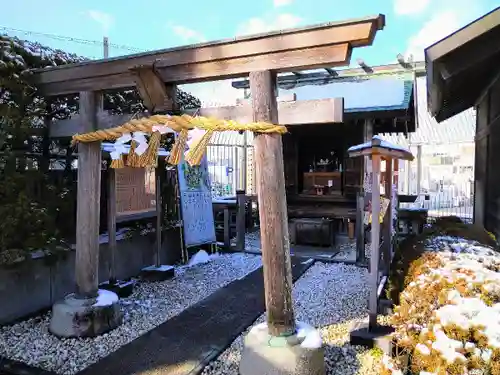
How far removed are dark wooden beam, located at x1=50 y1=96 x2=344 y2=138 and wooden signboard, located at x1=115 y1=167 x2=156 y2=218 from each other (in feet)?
5.29

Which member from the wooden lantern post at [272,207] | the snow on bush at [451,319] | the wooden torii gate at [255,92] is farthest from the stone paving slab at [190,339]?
the snow on bush at [451,319]

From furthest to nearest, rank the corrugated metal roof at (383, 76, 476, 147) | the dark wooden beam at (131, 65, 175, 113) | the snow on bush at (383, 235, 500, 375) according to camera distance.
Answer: the corrugated metal roof at (383, 76, 476, 147)
the dark wooden beam at (131, 65, 175, 113)
the snow on bush at (383, 235, 500, 375)

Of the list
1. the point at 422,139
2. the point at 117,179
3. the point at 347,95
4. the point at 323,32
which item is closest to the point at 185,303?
the point at 117,179

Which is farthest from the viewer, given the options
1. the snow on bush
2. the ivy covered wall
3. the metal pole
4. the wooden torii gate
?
the metal pole

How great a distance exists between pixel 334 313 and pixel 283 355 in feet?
6.07

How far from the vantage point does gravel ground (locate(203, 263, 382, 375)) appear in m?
3.45

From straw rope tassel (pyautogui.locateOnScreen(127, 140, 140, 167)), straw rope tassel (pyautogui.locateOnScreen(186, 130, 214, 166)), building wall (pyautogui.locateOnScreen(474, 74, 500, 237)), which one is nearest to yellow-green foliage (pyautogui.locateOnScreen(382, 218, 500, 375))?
straw rope tassel (pyautogui.locateOnScreen(186, 130, 214, 166))

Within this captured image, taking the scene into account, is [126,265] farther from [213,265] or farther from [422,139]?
[422,139]

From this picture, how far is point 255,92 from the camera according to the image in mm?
3277

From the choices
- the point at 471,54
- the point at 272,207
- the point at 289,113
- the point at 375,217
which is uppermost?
the point at 471,54

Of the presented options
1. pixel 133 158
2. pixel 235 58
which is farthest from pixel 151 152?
pixel 235 58

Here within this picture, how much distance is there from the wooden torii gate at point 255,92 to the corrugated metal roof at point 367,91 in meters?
4.95

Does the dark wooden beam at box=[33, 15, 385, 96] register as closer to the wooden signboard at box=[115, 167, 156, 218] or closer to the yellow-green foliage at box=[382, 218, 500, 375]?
the wooden signboard at box=[115, 167, 156, 218]

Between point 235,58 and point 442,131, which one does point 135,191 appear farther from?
point 442,131
